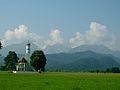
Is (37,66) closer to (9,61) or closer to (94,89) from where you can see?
(9,61)

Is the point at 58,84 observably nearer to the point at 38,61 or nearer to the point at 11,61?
the point at 38,61

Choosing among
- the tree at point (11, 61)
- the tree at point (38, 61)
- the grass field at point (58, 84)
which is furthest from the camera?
the tree at point (11, 61)

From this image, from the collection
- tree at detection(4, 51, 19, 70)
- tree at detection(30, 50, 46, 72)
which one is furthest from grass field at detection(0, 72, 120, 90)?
tree at detection(4, 51, 19, 70)

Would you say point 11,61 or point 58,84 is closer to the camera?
point 58,84

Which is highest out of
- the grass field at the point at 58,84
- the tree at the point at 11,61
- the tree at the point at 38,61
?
the tree at the point at 11,61

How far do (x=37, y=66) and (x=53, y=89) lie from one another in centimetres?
11514

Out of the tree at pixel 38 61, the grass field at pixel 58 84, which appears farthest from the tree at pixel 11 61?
the grass field at pixel 58 84

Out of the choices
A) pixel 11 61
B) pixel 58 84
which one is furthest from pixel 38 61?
pixel 58 84

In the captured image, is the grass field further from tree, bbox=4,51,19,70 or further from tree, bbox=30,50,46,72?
tree, bbox=4,51,19,70

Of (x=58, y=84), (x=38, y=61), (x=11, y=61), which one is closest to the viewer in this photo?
(x=58, y=84)

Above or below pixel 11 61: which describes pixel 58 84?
below

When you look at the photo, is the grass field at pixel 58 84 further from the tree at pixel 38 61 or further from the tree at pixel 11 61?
the tree at pixel 11 61

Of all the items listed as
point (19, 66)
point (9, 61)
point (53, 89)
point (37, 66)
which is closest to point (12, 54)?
point (9, 61)

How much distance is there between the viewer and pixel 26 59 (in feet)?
588
